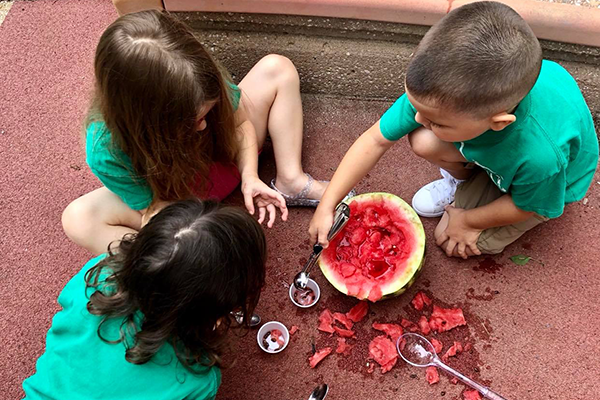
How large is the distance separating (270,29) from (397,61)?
0.51 meters

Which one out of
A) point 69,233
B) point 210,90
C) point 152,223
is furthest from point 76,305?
point 210,90

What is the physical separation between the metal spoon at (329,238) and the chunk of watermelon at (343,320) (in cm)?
15

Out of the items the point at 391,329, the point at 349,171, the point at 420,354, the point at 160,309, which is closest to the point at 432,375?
the point at 420,354

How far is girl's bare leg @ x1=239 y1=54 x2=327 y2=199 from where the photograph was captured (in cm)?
181

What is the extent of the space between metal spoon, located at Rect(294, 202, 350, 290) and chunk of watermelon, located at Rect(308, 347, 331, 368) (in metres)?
0.22

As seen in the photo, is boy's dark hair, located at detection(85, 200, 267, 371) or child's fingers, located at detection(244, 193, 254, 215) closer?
boy's dark hair, located at detection(85, 200, 267, 371)

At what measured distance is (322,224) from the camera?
1.57 m

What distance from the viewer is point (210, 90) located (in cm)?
130

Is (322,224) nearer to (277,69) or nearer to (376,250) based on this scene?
(376,250)

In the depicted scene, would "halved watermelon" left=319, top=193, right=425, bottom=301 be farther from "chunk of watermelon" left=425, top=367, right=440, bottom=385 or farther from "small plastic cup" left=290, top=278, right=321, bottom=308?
"chunk of watermelon" left=425, top=367, right=440, bottom=385

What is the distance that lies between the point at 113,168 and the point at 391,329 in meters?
1.00

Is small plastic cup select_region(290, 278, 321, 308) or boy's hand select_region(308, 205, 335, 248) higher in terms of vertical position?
boy's hand select_region(308, 205, 335, 248)

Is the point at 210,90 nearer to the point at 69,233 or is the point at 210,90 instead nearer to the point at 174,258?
the point at 174,258

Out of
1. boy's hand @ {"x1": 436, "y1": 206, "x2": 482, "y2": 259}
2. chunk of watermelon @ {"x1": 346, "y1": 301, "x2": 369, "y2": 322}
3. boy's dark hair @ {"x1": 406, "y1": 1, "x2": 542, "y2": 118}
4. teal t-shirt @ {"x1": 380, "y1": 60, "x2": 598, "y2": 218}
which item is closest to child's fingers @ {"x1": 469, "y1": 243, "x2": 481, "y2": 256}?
Result: boy's hand @ {"x1": 436, "y1": 206, "x2": 482, "y2": 259}
